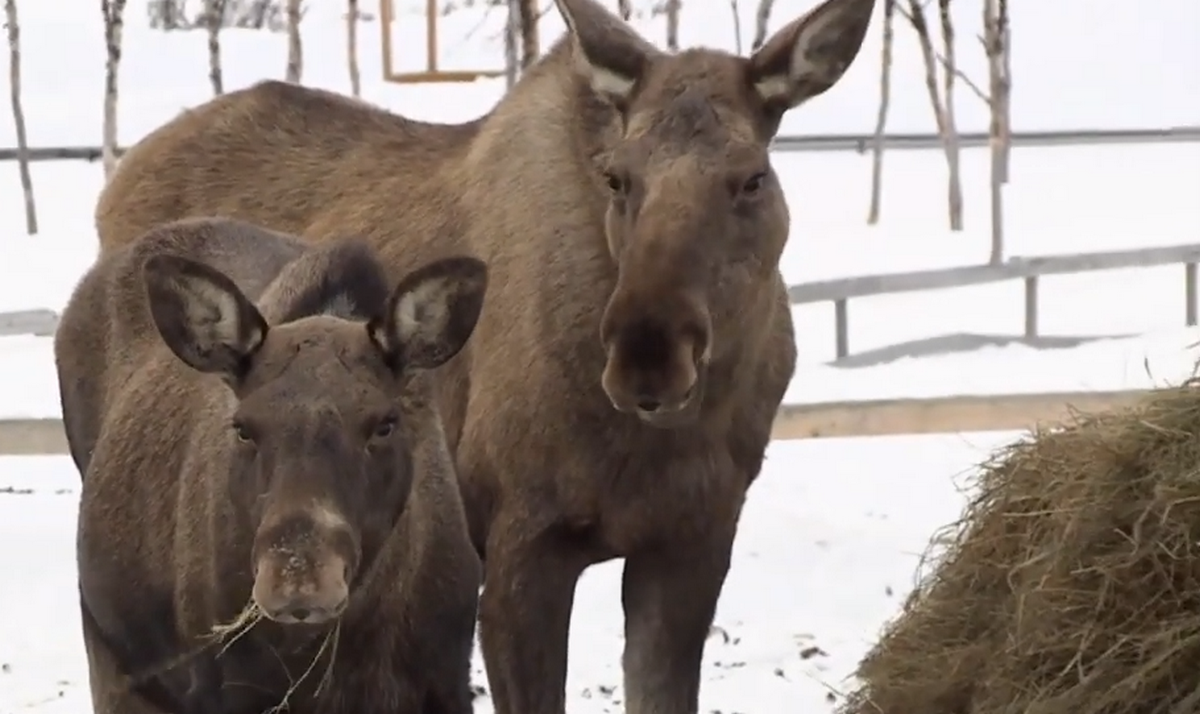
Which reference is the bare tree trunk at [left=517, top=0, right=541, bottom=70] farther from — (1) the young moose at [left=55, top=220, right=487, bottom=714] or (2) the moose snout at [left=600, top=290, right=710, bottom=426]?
(2) the moose snout at [left=600, top=290, right=710, bottom=426]

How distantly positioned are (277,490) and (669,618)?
189 centimetres

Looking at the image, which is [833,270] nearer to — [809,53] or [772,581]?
[772,581]

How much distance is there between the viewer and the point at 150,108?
27156 mm

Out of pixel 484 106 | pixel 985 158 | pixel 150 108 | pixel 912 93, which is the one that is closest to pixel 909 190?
pixel 985 158

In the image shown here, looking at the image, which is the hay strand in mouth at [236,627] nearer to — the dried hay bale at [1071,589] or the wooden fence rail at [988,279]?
the dried hay bale at [1071,589]

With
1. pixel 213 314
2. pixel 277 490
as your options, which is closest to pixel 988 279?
pixel 213 314

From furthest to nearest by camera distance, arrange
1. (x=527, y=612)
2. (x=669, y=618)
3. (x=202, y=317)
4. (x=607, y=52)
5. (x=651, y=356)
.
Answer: (x=669, y=618), (x=527, y=612), (x=607, y=52), (x=651, y=356), (x=202, y=317)

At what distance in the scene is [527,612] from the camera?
209 inches

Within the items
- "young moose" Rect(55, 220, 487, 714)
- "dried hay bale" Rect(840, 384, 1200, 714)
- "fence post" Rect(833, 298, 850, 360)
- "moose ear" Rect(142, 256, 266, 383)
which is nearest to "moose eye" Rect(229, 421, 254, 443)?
"young moose" Rect(55, 220, 487, 714)

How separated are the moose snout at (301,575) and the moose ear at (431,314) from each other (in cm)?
63

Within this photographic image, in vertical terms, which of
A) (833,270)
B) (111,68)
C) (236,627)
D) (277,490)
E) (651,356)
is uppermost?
(111,68)

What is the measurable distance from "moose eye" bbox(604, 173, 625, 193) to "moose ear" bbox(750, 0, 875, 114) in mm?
476

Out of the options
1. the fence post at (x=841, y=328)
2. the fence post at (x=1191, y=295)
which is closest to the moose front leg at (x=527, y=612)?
the fence post at (x=841, y=328)

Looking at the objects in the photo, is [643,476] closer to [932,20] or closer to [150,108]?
[150,108]
